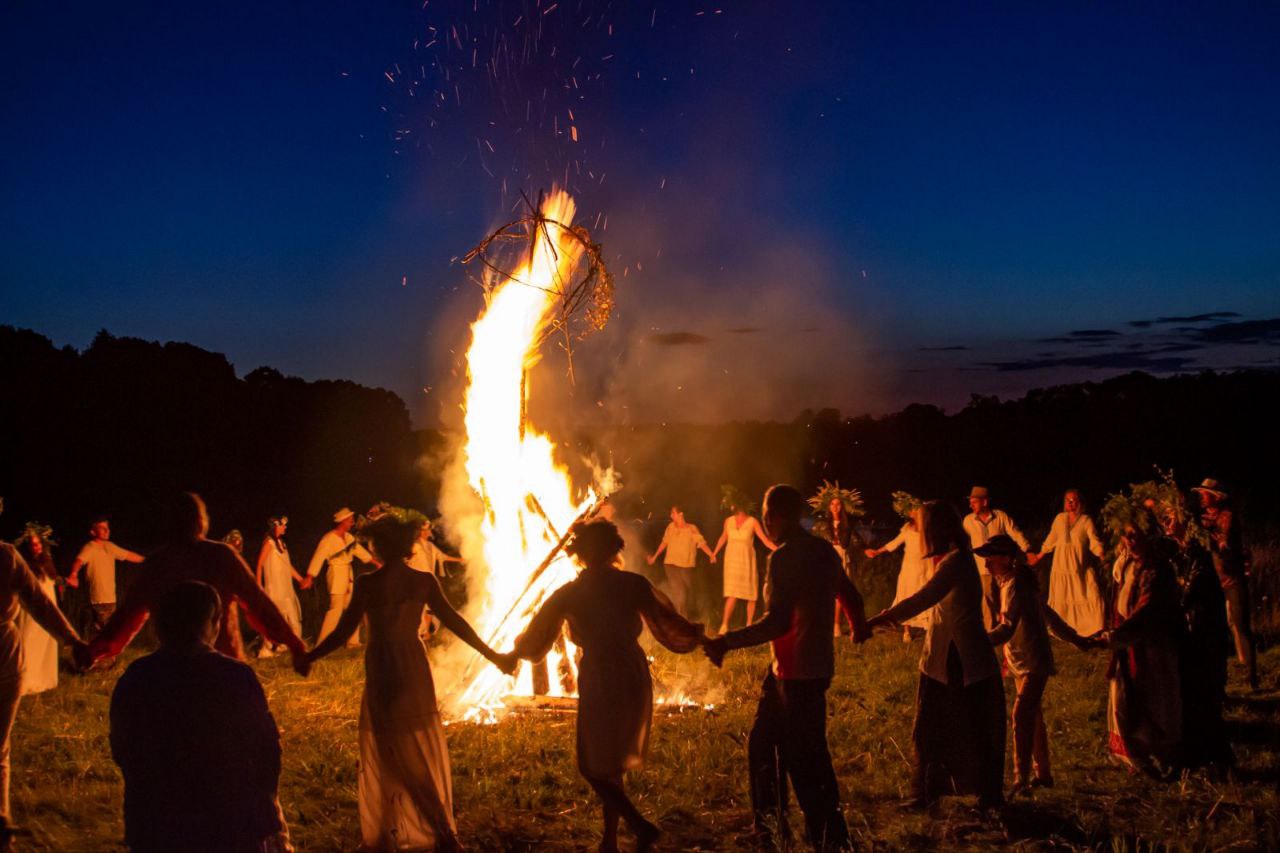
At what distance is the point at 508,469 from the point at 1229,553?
7869 mm

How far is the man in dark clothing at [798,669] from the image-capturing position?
586cm

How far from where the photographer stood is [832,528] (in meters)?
14.4

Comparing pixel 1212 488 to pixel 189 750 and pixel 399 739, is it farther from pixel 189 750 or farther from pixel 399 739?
pixel 189 750

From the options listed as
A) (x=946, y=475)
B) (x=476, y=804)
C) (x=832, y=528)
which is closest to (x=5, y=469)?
(x=832, y=528)

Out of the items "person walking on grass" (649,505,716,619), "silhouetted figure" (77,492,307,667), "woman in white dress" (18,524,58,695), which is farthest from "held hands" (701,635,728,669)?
"person walking on grass" (649,505,716,619)

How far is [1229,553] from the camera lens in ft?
37.5

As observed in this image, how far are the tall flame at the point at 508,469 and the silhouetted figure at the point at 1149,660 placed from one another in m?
4.83

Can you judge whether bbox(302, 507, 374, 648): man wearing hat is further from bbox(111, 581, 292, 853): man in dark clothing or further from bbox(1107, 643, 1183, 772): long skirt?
bbox(111, 581, 292, 853): man in dark clothing

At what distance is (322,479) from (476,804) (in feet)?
190

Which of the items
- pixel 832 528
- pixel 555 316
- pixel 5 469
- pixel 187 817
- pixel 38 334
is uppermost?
pixel 38 334

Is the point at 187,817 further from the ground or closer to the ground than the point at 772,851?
further from the ground

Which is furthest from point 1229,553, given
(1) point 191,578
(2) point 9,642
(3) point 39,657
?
(3) point 39,657

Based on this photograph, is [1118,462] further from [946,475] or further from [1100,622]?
[1100,622]

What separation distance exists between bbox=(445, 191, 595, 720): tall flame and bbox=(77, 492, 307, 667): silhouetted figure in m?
3.73
